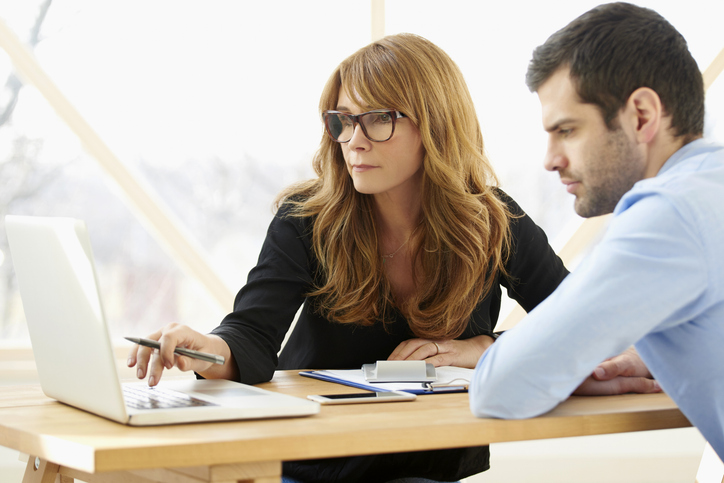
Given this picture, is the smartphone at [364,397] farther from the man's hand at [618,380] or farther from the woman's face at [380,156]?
the woman's face at [380,156]

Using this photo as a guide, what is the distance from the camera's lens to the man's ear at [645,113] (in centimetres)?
143

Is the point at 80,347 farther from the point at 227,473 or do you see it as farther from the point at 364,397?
the point at 364,397

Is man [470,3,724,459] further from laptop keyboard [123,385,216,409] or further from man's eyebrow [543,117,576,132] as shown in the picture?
laptop keyboard [123,385,216,409]

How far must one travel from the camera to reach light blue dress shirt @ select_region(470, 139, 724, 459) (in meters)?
1.19

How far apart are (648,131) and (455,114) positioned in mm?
966

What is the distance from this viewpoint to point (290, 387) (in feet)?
5.65

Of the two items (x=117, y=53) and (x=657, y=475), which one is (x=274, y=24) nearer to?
(x=117, y=53)

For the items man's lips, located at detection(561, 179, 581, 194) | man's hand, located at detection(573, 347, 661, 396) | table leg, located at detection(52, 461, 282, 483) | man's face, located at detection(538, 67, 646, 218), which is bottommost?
man's hand, located at detection(573, 347, 661, 396)

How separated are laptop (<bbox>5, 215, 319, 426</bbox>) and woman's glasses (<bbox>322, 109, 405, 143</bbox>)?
1.01 metres

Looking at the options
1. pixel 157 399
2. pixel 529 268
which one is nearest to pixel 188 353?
pixel 157 399

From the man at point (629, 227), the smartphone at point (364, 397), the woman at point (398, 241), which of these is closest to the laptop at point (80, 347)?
the smartphone at point (364, 397)

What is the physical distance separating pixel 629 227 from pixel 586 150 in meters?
0.31

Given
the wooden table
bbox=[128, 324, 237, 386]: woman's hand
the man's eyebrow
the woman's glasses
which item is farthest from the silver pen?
the woman's glasses

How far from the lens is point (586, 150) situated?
58.7 inches
